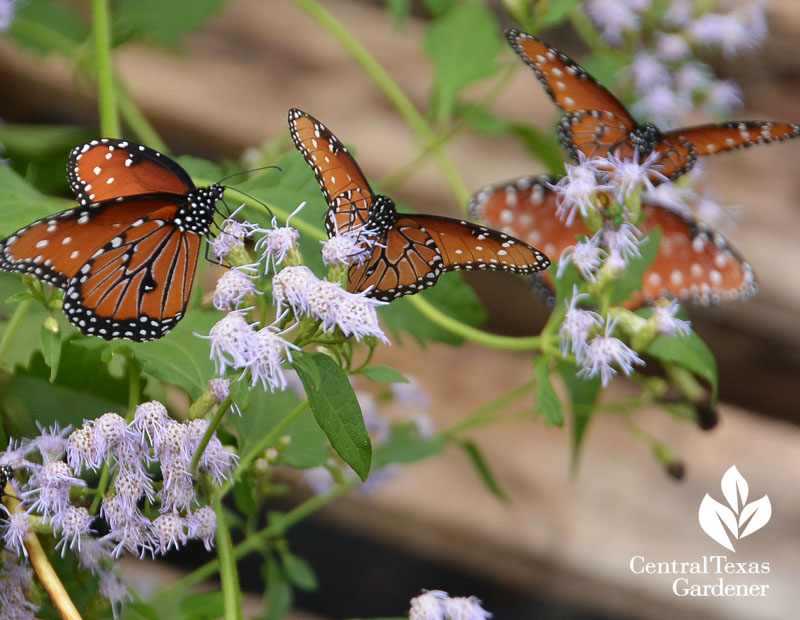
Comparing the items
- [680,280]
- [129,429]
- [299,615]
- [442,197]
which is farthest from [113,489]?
[442,197]

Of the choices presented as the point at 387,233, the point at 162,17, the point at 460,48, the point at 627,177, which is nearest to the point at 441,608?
the point at 387,233

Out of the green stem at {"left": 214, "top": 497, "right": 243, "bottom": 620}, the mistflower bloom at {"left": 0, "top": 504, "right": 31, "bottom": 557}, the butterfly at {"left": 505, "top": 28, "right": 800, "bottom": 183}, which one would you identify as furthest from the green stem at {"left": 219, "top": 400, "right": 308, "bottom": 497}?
the butterfly at {"left": 505, "top": 28, "right": 800, "bottom": 183}

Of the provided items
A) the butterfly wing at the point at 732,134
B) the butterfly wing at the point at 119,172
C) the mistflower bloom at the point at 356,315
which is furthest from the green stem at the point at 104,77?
the butterfly wing at the point at 732,134

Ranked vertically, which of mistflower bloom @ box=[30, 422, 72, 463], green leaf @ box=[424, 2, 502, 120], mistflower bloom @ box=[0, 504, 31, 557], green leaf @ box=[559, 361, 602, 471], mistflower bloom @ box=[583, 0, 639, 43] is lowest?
mistflower bloom @ box=[0, 504, 31, 557]

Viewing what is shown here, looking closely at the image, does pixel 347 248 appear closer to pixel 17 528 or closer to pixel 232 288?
pixel 232 288

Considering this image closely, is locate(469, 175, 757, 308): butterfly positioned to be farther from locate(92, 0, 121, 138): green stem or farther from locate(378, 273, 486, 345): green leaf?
locate(92, 0, 121, 138): green stem
